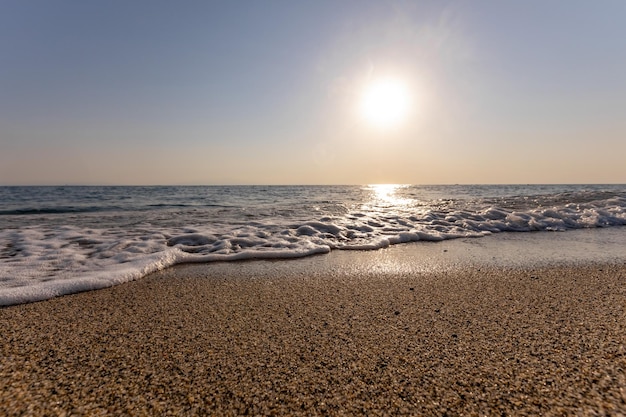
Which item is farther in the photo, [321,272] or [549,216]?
[549,216]

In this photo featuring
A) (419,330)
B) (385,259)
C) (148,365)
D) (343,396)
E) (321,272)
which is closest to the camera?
(343,396)

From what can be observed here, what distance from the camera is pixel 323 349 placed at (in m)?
2.02

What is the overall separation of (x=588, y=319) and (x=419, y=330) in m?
1.35

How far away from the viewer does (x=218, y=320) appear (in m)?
2.49

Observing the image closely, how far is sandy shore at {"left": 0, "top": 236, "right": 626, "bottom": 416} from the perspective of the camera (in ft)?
5.00

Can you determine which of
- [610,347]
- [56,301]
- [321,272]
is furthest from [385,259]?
[56,301]

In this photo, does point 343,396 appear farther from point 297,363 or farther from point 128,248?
point 128,248

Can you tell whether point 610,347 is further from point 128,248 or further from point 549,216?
point 549,216

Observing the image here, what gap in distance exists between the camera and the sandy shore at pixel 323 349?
60.1 inches

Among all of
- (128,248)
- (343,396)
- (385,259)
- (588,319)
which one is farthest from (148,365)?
(128,248)

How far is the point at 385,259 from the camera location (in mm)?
4633

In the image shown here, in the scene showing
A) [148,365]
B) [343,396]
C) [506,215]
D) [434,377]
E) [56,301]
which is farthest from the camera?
[506,215]

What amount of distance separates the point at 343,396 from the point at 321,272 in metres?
2.41

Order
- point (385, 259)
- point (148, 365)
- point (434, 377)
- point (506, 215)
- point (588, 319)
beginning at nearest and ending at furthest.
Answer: point (434, 377) → point (148, 365) → point (588, 319) → point (385, 259) → point (506, 215)
